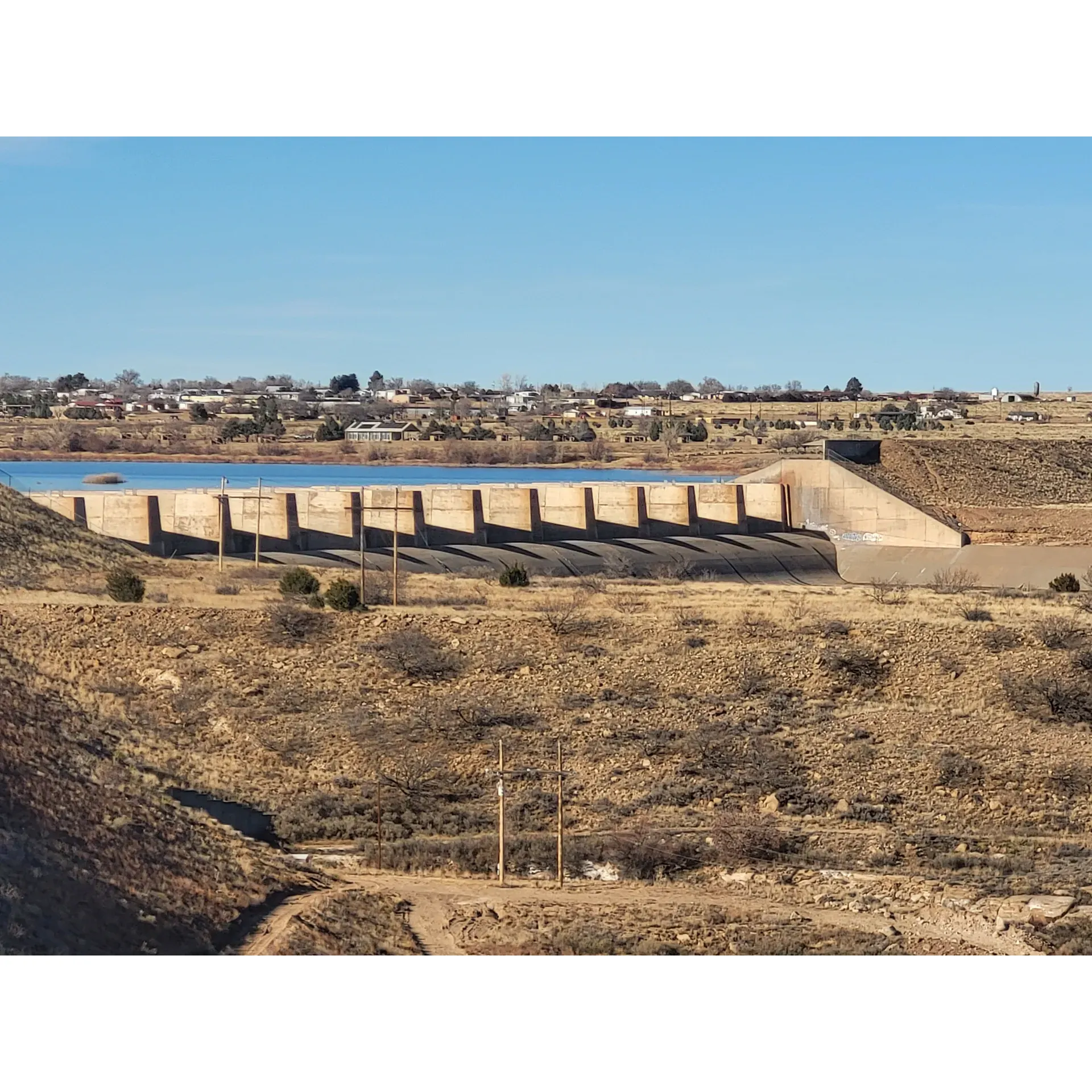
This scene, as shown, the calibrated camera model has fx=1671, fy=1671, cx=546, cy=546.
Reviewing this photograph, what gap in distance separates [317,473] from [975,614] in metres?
53.1

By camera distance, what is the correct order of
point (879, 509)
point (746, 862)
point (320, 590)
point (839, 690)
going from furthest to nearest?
point (879, 509), point (320, 590), point (839, 690), point (746, 862)

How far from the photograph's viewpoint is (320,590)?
1281 inches

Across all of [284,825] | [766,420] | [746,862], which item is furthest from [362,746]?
[766,420]

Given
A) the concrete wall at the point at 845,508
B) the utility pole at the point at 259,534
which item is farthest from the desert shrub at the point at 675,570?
the utility pole at the point at 259,534

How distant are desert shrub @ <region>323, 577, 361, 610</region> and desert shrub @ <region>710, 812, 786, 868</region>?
33.0 feet

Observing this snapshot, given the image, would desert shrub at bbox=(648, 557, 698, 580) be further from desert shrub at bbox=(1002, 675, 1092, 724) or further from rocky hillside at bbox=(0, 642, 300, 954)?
rocky hillside at bbox=(0, 642, 300, 954)

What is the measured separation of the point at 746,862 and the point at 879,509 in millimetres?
30697

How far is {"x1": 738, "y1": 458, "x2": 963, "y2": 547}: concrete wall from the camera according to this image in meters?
48.8

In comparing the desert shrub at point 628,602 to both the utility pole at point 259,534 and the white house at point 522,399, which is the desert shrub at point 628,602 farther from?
the white house at point 522,399

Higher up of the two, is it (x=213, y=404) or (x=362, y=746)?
(x=213, y=404)

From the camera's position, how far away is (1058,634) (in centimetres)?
2880

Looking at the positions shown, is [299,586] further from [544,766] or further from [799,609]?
[799,609]

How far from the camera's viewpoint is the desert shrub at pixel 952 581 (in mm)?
36219

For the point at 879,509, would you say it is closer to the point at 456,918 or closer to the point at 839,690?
the point at 839,690
